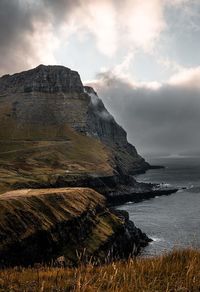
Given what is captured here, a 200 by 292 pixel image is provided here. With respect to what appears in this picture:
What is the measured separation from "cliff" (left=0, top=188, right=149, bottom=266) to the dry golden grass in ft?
133

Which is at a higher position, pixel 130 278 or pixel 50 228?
pixel 130 278

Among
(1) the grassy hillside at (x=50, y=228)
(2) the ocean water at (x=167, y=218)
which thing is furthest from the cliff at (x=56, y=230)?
(2) the ocean water at (x=167, y=218)

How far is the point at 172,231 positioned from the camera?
10738 cm

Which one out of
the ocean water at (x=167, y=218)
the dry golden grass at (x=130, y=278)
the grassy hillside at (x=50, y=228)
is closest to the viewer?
the dry golden grass at (x=130, y=278)

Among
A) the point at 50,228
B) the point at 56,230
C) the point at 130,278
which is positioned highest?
the point at 130,278

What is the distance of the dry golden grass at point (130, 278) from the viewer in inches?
337

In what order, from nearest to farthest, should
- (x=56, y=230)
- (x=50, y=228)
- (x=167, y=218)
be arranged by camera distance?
(x=50, y=228) < (x=56, y=230) < (x=167, y=218)

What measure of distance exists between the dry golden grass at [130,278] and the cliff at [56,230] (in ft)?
133

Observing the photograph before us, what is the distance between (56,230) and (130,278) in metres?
60.4

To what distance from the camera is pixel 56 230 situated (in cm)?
6831

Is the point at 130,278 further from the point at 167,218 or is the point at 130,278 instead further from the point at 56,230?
the point at 167,218

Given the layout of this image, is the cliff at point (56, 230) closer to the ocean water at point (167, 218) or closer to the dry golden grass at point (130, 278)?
the ocean water at point (167, 218)

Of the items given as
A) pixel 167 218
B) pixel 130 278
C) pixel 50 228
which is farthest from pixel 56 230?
pixel 167 218

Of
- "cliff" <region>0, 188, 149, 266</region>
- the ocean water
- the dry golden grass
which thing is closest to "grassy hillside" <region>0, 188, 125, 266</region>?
"cliff" <region>0, 188, 149, 266</region>
